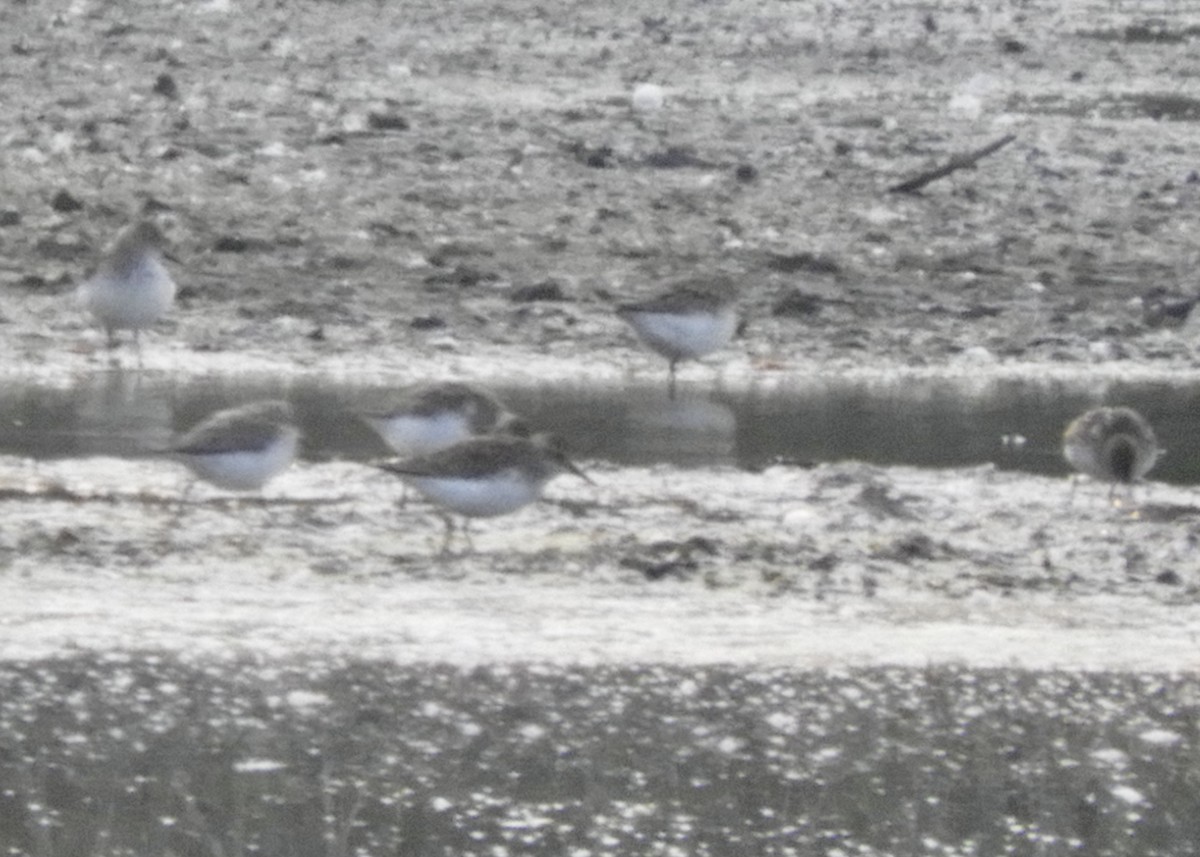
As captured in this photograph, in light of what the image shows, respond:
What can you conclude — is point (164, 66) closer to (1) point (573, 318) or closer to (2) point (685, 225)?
(2) point (685, 225)

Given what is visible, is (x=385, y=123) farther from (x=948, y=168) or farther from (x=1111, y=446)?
(x=1111, y=446)

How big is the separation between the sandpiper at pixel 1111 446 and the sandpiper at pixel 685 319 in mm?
2327

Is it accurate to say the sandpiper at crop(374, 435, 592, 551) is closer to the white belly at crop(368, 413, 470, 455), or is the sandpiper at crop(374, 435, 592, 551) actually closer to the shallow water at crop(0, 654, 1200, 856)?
the white belly at crop(368, 413, 470, 455)

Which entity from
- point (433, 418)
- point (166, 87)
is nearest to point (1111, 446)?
point (433, 418)

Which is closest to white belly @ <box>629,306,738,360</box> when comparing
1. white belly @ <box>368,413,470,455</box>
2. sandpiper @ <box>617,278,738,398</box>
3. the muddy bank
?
sandpiper @ <box>617,278,738,398</box>

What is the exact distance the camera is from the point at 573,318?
15.0m

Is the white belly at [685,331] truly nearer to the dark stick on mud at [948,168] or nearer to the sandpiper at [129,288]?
the sandpiper at [129,288]

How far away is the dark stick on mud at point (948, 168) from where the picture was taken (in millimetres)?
18453

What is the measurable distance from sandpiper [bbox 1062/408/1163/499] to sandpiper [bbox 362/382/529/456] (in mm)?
2012

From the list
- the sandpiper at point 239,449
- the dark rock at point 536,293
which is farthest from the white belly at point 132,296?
the sandpiper at point 239,449

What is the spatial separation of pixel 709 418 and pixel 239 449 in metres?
3.11

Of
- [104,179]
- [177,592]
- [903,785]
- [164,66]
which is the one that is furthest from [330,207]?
[903,785]

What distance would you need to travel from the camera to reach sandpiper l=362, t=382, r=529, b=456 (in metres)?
11.4

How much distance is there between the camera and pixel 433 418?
11.5 m
